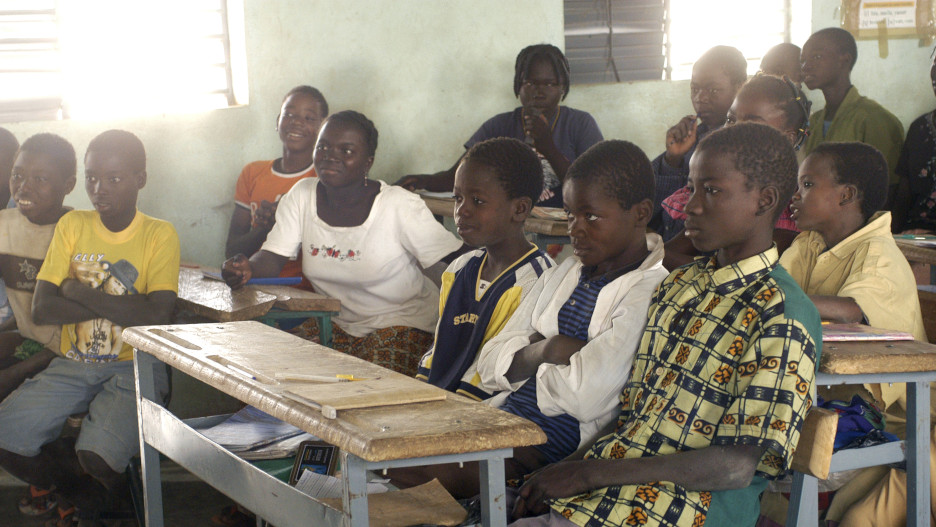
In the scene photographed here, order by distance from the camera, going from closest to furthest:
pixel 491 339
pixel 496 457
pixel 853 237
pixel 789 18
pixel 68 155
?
pixel 496 457, pixel 491 339, pixel 853 237, pixel 68 155, pixel 789 18

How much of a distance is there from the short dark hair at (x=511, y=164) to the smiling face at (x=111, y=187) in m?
1.27

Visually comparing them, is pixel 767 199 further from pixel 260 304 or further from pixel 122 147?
pixel 122 147

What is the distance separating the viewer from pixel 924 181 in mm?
4043

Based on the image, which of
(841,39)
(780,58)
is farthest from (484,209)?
(841,39)

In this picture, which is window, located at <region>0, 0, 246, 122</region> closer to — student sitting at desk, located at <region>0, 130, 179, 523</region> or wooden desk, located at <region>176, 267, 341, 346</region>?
student sitting at desk, located at <region>0, 130, 179, 523</region>

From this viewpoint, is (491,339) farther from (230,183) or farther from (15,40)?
(15,40)

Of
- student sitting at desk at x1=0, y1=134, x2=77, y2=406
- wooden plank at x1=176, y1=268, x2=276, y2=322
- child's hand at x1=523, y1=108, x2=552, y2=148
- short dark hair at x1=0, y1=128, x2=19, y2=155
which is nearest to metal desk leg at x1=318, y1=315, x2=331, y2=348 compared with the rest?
wooden plank at x1=176, y1=268, x2=276, y2=322

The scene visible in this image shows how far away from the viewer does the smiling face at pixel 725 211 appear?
1763mm

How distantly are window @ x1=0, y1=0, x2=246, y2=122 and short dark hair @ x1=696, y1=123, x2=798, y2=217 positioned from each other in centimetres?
314

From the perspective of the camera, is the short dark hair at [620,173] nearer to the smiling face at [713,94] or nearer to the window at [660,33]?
the smiling face at [713,94]

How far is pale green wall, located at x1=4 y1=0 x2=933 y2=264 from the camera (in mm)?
4328

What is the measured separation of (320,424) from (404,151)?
3230mm

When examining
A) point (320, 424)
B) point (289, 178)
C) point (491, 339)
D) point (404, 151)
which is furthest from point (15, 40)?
point (320, 424)

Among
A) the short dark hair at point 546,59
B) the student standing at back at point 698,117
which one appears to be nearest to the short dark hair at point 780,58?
the student standing at back at point 698,117
